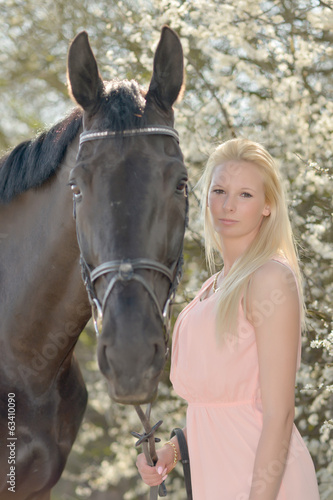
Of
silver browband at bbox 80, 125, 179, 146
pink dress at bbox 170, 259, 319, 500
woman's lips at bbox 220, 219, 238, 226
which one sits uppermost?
silver browband at bbox 80, 125, 179, 146

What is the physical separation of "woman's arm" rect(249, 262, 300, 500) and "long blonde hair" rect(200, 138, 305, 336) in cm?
11

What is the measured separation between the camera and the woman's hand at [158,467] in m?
2.24

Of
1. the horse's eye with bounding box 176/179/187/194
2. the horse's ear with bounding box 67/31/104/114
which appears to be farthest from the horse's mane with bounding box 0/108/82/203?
the horse's eye with bounding box 176/179/187/194

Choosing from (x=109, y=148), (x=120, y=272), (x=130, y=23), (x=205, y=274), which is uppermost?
(x=130, y=23)

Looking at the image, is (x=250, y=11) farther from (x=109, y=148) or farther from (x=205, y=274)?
(x=109, y=148)

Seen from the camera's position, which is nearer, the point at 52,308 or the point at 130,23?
the point at 52,308

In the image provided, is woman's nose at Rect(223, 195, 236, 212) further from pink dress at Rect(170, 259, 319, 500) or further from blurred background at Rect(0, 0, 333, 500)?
blurred background at Rect(0, 0, 333, 500)

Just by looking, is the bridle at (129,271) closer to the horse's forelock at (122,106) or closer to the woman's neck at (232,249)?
the horse's forelock at (122,106)

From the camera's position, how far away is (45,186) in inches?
102

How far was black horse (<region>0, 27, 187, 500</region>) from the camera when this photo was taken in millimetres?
1841

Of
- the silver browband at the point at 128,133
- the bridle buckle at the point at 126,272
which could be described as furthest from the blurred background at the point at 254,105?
the bridle buckle at the point at 126,272

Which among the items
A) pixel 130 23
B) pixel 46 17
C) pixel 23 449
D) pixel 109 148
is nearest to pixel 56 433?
pixel 23 449

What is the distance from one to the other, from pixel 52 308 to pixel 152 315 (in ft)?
2.93

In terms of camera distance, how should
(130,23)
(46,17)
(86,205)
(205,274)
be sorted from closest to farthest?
(86,205)
(205,274)
(130,23)
(46,17)
